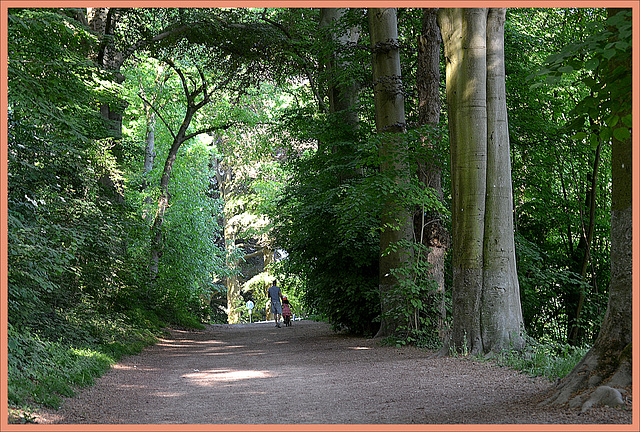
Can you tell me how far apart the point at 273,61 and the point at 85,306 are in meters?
11.4

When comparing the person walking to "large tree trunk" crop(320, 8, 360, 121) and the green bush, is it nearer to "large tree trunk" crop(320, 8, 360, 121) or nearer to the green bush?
"large tree trunk" crop(320, 8, 360, 121)

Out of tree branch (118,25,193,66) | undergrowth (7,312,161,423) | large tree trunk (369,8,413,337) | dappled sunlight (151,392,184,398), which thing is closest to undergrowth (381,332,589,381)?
large tree trunk (369,8,413,337)

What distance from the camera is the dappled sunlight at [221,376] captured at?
8.86 meters

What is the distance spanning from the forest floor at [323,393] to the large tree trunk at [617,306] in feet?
1.20

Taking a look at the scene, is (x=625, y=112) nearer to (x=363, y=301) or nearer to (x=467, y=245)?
(x=467, y=245)

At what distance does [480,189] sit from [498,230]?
2.27 feet

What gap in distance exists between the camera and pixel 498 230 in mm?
9336

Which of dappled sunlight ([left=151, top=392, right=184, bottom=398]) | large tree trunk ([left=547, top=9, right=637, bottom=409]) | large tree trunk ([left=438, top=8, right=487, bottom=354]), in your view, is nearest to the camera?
large tree trunk ([left=547, top=9, right=637, bottom=409])

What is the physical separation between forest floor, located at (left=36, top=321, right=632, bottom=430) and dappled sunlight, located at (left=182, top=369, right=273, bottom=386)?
0.05ft

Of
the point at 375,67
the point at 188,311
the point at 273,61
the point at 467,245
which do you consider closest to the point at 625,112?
the point at 467,245

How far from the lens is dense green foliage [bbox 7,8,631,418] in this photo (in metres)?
7.87

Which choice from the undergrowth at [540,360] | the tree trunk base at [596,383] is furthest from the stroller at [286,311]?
the tree trunk base at [596,383]

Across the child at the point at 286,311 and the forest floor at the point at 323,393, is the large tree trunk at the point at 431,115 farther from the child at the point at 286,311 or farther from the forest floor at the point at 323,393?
the child at the point at 286,311

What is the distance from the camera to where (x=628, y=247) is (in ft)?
16.9
